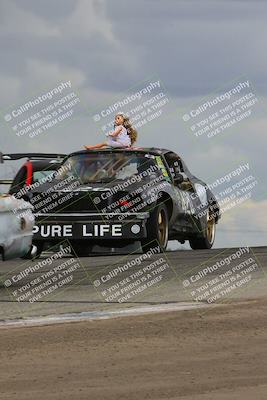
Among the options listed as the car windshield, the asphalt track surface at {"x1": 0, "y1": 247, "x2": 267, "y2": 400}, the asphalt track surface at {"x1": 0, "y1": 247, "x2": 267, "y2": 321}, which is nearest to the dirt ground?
the asphalt track surface at {"x1": 0, "y1": 247, "x2": 267, "y2": 400}

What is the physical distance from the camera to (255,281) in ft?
46.2

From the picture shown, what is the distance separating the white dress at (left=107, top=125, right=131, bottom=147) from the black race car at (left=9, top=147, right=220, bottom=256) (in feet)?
2.26

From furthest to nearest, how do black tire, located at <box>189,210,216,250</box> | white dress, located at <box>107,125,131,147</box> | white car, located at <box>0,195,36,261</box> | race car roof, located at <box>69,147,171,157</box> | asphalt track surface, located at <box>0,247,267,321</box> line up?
black tire, located at <box>189,210,216,250</box> < white dress, located at <box>107,125,131,147</box> < race car roof, located at <box>69,147,171,157</box> < white car, located at <box>0,195,36,261</box> < asphalt track surface, located at <box>0,247,267,321</box>

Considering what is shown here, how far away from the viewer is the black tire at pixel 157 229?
1756 centimetres

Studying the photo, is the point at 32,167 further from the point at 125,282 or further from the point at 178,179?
the point at 125,282

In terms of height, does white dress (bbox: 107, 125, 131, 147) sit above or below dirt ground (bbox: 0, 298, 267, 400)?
above

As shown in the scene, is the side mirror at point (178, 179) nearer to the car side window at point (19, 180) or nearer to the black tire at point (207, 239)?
the black tire at point (207, 239)

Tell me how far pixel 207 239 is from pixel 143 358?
1203 centimetres

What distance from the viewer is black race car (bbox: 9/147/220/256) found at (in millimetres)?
17547

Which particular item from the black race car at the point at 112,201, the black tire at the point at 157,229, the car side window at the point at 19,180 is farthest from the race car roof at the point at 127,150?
the black tire at the point at 157,229

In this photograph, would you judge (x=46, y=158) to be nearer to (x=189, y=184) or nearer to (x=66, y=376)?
(x=189, y=184)

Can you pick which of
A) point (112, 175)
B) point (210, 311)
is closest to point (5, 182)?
point (112, 175)

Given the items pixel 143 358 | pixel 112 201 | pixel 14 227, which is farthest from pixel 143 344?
pixel 112 201

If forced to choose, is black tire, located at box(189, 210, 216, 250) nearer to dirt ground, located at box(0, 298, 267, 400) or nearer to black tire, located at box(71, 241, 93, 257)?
black tire, located at box(71, 241, 93, 257)
